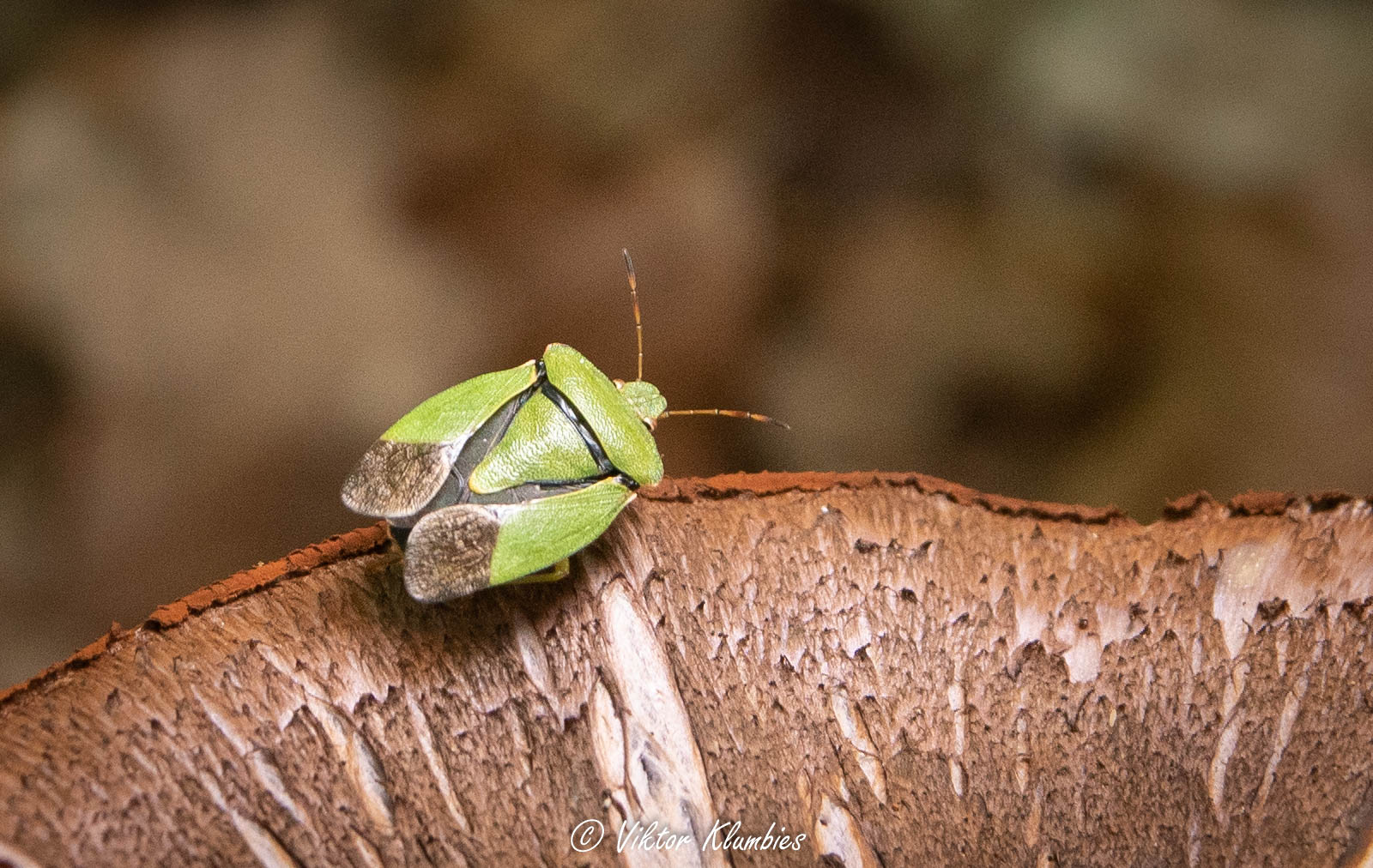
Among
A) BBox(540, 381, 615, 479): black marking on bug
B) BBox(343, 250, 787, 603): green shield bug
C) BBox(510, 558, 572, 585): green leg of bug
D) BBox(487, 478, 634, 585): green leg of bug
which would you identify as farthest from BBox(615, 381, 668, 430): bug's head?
BBox(510, 558, 572, 585): green leg of bug

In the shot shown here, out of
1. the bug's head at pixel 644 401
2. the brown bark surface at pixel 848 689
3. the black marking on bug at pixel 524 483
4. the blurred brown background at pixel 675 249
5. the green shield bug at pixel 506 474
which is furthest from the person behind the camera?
the blurred brown background at pixel 675 249

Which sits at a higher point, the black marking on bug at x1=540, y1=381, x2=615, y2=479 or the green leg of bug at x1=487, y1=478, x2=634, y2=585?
the black marking on bug at x1=540, y1=381, x2=615, y2=479

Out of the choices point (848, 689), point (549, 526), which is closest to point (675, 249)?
point (549, 526)

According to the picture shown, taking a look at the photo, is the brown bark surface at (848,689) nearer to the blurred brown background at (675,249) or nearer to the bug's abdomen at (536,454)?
the bug's abdomen at (536,454)

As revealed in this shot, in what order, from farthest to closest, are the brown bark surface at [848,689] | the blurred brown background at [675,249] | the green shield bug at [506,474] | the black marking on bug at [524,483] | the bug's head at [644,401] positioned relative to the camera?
the blurred brown background at [675,249] → the bug's head at [644,401] → the black marking on bug at [524,483] → the green shield bug at [506,474] → the brown bark surface at [848,689]

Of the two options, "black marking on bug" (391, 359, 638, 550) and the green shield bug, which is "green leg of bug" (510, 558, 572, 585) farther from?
"black marking on bug" (391, 359, 638, 550)

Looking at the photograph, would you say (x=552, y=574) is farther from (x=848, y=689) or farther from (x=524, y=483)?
(x=848, y=689)

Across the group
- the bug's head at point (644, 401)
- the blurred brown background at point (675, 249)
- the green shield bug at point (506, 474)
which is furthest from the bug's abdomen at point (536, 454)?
the blurred brown background at point (675, 249)
